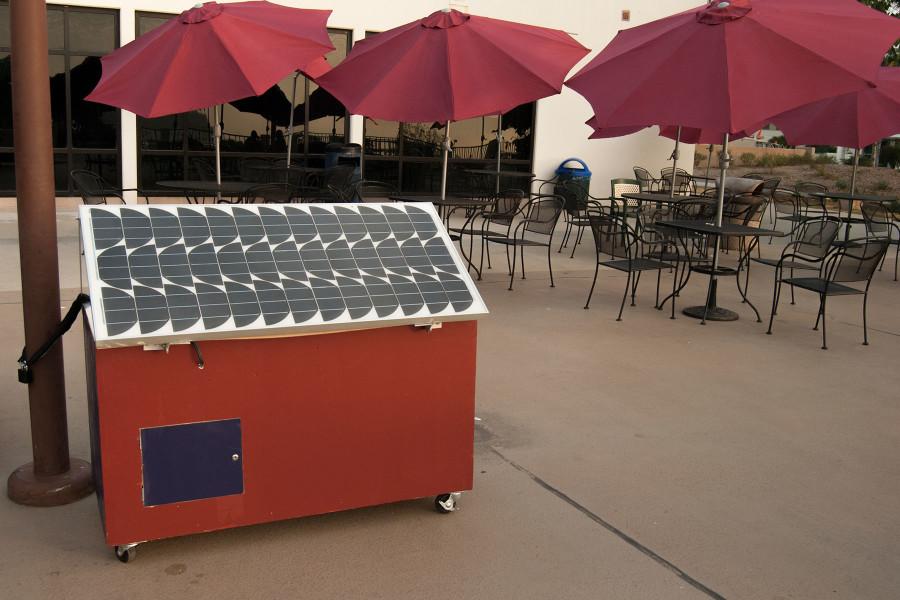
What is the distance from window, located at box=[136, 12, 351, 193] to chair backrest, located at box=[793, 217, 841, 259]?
796cm

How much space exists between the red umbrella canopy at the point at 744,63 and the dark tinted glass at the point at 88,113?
30.2 feet

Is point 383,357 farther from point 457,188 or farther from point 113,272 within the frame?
point 457,188

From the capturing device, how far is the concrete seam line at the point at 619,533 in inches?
123

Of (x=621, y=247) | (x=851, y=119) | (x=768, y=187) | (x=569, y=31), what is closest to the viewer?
(x=621, y=247)

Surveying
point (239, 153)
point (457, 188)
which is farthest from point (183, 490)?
point (457, 188)

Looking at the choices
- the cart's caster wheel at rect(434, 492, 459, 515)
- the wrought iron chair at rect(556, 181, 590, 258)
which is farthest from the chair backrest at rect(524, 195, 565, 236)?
the cart's caster wheel at rect(434, 492, 459, 515)

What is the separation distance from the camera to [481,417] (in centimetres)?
478

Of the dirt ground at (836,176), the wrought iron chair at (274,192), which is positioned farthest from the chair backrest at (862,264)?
the dirt ground at (836,176)

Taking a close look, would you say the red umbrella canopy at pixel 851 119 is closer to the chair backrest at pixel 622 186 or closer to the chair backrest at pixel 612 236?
the chair backrest at pixel 612 236

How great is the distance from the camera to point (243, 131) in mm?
14227

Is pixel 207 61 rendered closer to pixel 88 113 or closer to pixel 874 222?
pixel 88 113

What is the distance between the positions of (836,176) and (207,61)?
24894mm

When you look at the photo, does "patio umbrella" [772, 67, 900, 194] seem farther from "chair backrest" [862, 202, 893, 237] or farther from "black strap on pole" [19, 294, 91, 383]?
"black strap on pole" [19, 294, 91, 383]

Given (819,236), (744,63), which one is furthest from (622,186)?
(744,63)
